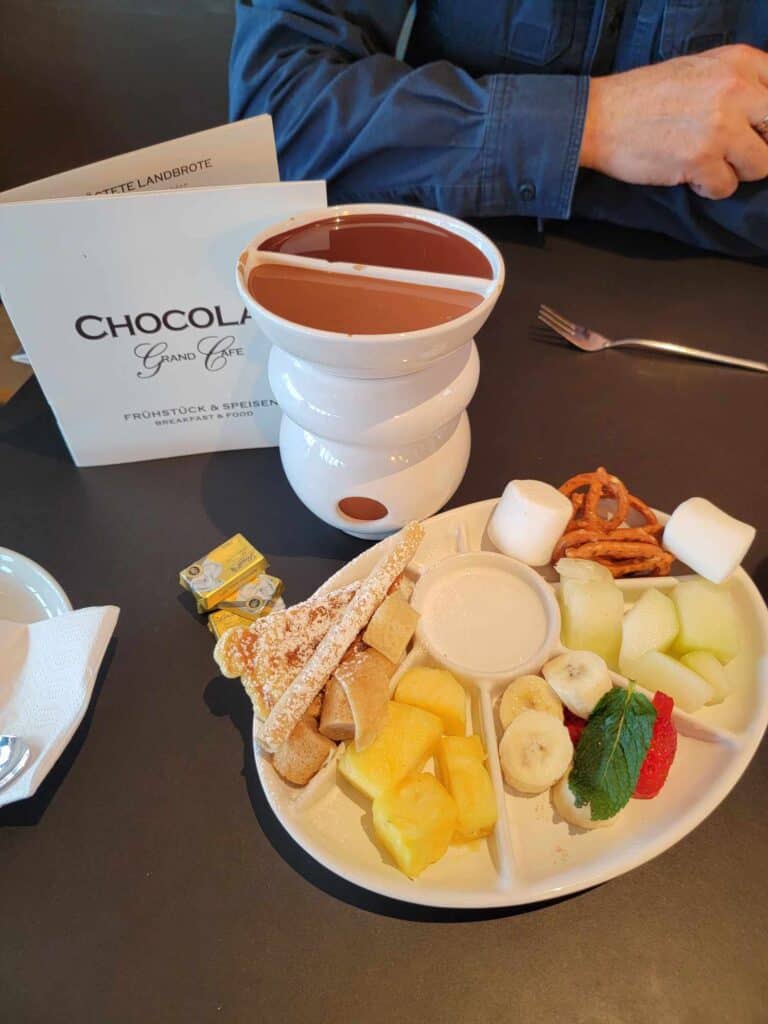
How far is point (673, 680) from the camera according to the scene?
0.69 meters

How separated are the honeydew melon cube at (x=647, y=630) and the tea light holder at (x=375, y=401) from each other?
257 millimetres

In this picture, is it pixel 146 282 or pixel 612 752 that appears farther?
pixel 146 282

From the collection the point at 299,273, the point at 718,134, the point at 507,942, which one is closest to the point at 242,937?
the point at 507,942

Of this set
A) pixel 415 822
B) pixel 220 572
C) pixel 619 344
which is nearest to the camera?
pixel 415 822

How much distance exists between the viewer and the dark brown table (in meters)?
0.56

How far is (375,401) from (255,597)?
9.9 inches

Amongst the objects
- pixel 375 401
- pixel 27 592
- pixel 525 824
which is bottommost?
pixel 525 824

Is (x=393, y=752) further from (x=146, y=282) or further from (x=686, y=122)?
(x=686, y=122)

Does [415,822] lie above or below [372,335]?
below

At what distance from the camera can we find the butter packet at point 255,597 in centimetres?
77

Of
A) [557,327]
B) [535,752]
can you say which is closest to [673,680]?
[535,752]

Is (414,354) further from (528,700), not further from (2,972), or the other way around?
(2,972)

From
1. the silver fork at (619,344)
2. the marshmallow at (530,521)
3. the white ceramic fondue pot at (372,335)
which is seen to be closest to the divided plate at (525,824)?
the marshmallow at (530,521)

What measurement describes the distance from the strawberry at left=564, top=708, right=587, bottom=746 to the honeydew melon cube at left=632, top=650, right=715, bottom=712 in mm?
76
